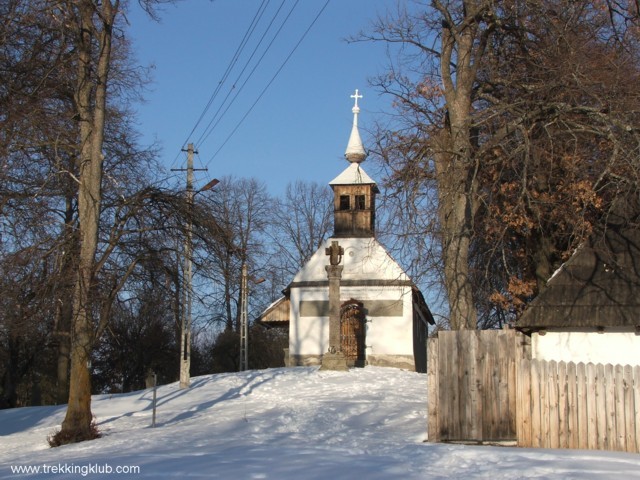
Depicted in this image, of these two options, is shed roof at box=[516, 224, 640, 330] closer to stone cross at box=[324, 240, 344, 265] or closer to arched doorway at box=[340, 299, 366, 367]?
stone cross at box=[324, 240, 344, 265]

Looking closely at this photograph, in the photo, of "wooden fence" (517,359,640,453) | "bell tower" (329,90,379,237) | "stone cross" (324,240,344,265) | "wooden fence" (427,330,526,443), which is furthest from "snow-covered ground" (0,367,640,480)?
"bell tower" (329,90,379,237)

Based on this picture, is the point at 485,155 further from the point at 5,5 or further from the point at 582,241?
the point at 5,5

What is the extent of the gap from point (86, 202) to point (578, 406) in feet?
31.6

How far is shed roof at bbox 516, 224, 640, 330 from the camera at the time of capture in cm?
1455

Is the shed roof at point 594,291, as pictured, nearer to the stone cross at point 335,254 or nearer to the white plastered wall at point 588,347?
the white plastered wall at point 588,347

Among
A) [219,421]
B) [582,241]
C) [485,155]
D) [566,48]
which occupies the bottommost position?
[219,421]

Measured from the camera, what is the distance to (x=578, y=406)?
13094mm

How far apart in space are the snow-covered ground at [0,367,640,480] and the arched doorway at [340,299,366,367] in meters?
8.69

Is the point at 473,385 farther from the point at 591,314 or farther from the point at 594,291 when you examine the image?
the point at 594,291

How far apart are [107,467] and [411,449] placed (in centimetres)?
462

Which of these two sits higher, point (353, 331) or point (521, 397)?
point (353, 331)

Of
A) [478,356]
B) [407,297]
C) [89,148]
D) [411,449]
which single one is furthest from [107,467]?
[407,297]

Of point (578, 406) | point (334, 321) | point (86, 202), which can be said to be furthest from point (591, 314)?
point (334, 321)

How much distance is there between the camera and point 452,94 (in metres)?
15.8
